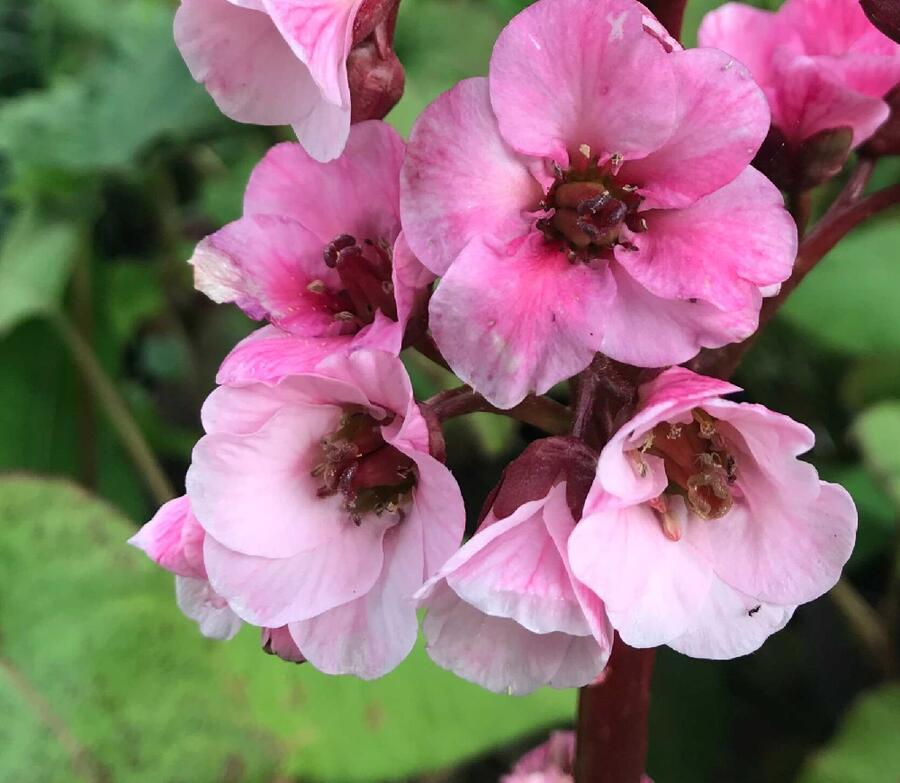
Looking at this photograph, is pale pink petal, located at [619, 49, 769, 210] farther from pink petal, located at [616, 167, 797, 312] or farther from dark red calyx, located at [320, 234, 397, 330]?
dark red calyx, located at [320, 234, 397, 330]

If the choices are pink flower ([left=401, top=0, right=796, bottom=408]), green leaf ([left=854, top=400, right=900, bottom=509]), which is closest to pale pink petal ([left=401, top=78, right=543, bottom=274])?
pink flower ([left=401, top=0, right=796, bottom=408])

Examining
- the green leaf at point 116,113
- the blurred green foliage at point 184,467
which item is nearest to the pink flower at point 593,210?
the blurred green foliage at point 184,467

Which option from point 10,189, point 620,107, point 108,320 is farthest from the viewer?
point 108,320

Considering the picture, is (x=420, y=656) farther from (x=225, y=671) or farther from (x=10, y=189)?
(x=10, y=189)

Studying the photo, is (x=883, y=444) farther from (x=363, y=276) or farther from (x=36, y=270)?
(x=36, y=270)

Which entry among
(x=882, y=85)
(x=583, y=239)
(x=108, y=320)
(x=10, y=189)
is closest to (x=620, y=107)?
(x=583, y=239)

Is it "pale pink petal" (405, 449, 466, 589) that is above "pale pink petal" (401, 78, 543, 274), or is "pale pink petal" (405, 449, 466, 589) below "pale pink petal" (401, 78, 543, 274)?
below
